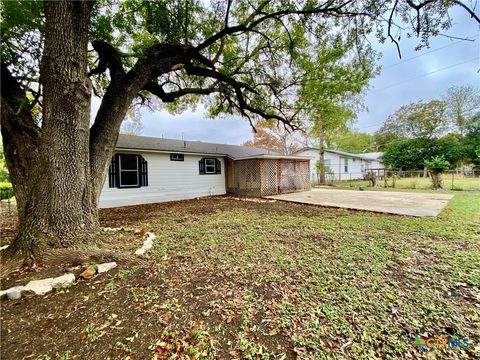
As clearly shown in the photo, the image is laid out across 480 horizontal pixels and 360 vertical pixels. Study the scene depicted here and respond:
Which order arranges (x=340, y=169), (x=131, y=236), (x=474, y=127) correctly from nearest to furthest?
1. (x=131, y=236)
2. (x=474, y=127)
3. (x=340, y=169)

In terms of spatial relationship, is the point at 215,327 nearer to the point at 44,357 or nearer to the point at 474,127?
the point at 44,357

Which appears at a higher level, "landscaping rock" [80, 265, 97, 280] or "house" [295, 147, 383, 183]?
"house" [295, 147, 383, 183]

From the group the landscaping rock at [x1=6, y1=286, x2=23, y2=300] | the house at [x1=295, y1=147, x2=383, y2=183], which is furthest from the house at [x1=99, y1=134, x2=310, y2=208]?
the house at [x1=295, y1=147, x2=383, y2=183]

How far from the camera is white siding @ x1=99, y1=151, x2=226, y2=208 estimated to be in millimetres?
8500

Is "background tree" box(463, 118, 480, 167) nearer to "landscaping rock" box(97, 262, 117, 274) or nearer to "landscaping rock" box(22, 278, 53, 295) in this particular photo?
"landscaping rock" box(97, 262, 117, 274)

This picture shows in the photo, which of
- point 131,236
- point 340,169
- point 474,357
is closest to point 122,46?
point 131,236

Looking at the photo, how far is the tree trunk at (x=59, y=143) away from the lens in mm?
2752

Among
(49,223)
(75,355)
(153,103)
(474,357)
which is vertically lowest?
(474,357)

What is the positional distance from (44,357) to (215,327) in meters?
1.22

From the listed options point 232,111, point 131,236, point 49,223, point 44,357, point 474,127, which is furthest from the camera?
point 474,127

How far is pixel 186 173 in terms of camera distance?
35.3 ft

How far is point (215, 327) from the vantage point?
1.79 m

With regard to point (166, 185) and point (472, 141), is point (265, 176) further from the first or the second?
point (472, 141)

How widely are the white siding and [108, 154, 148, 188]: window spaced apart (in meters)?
0.20
